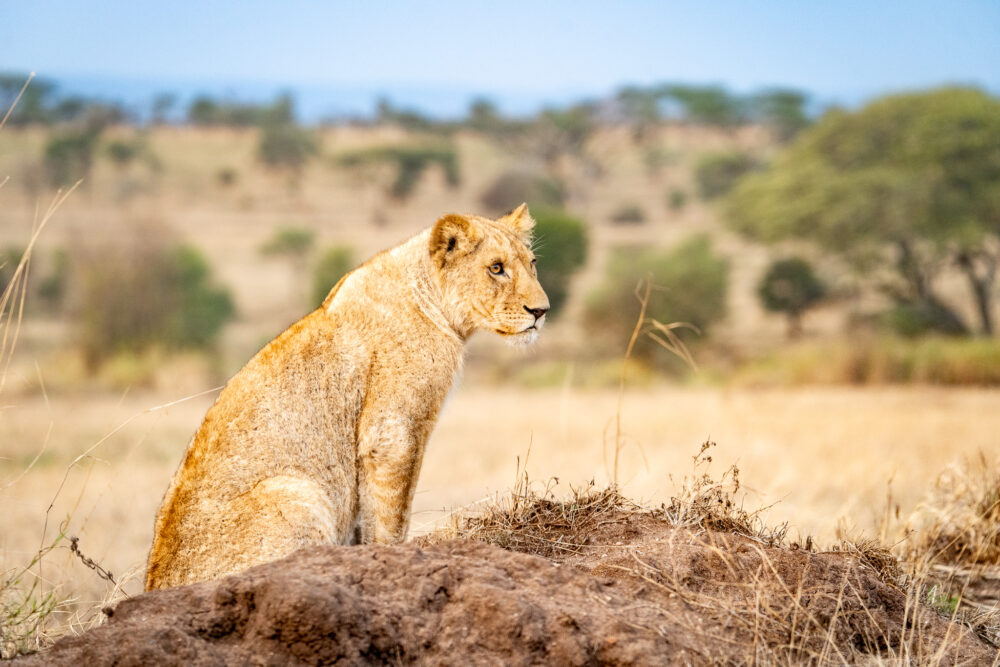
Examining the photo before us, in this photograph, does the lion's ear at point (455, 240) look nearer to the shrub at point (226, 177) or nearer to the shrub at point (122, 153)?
the shrub at point (226, 177)

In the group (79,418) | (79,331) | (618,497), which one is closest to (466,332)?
(618,497)

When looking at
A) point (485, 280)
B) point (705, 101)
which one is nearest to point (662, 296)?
point (485, 280)

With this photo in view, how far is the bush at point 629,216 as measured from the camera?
78250 millimetres

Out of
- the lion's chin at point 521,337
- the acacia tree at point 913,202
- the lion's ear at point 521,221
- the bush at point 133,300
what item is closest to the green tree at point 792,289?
the acacia tree at point 913,202

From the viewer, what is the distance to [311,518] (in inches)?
216

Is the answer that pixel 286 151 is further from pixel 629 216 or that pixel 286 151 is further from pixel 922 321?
pixel 922 321

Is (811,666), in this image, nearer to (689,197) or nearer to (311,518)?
(311,518)

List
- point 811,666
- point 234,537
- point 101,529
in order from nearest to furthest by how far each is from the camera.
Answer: point 811,666
point 234,537
point 101,529

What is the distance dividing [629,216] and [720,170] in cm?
943

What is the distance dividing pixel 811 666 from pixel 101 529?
1531 cm

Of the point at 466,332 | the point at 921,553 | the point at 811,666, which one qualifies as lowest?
the point at 921,553

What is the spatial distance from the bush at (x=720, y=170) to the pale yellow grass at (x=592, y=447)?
51751 millimetres

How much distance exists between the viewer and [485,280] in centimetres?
622

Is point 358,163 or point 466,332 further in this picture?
point 358,163
